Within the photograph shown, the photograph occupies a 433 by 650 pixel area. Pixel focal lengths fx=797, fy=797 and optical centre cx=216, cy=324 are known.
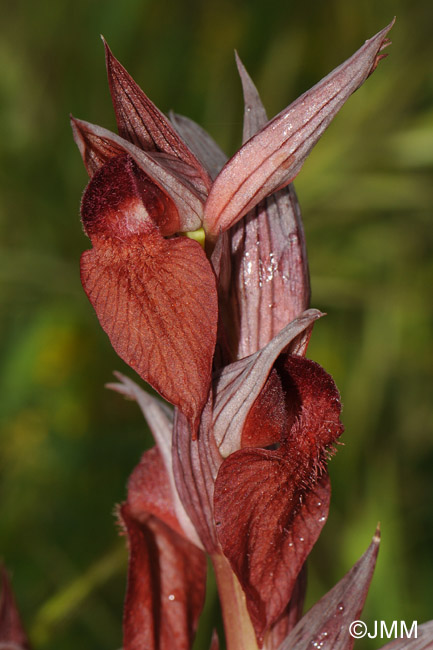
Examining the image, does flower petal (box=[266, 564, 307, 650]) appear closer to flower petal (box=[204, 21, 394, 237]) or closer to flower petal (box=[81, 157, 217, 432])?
flower petal (box=[81, 157, 217, 432])

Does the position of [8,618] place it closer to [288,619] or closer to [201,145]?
[288,619]

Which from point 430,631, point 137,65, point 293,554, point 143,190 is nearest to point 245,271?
point 143,190

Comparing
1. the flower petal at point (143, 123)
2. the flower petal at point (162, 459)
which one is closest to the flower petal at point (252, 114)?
the flower petal at point (143, 123)

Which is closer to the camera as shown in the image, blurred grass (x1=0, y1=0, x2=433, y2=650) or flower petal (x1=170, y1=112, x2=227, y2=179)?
flower petal (x1=170, y1=112, x2=227, y2=179)

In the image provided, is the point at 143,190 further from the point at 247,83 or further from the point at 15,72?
the point at 15,72

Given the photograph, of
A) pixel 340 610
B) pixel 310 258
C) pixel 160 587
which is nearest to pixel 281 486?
pixel 340 610

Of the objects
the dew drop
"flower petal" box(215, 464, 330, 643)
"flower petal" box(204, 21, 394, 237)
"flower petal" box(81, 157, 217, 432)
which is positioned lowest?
the dew drop

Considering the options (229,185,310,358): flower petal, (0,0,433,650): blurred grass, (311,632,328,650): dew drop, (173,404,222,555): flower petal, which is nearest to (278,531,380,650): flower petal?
(311,632,328,650): dew drop
